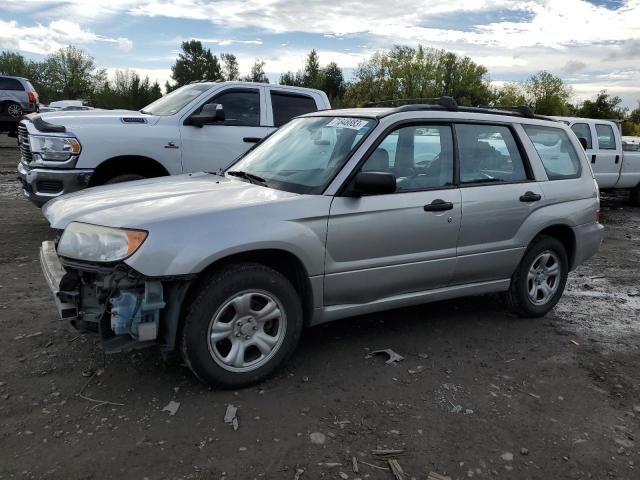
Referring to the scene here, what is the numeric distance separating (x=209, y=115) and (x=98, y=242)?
13.1 feet

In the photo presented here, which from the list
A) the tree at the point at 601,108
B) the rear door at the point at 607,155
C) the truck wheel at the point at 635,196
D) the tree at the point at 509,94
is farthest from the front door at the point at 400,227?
the tree at the point at 509,94

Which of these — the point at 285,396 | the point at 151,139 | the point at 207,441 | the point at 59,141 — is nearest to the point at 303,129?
the point at 285,396

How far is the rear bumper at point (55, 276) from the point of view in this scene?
123 inches

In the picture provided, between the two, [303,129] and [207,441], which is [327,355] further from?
[303,129]

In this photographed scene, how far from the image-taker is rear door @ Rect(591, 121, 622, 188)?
473 inches

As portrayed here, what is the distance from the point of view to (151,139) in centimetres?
672

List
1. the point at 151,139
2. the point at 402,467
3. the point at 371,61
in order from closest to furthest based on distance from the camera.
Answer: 1. the point at 402,467
2. the point at 151,139
3. the point at 371,61

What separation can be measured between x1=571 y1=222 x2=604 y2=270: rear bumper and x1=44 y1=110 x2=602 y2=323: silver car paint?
118mm

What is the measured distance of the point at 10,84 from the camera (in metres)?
20.9

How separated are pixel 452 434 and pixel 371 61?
75.5 metres

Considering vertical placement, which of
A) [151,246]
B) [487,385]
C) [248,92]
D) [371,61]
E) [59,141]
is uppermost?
[371,61]

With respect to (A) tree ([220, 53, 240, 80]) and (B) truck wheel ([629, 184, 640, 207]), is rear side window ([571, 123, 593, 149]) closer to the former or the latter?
(B) truck wheel ([629, 184, 640, 207])

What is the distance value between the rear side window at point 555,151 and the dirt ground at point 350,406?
1.38m

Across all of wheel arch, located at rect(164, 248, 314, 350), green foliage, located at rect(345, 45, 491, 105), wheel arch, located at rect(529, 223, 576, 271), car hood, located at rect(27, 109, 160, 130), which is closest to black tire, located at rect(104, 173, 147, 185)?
car hood, located at rect(27, 109, 160, 130)
